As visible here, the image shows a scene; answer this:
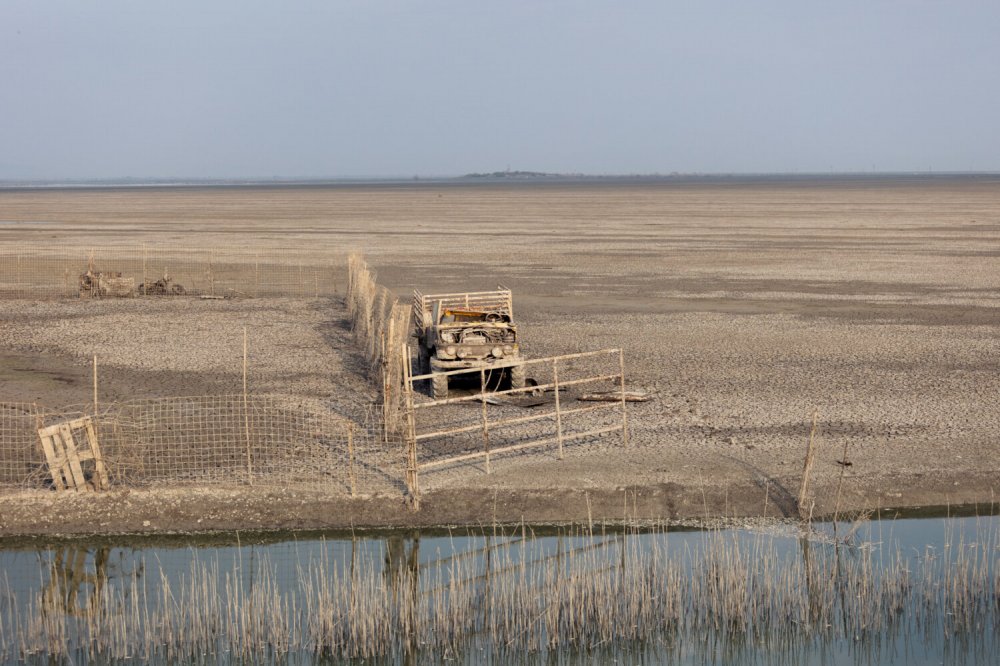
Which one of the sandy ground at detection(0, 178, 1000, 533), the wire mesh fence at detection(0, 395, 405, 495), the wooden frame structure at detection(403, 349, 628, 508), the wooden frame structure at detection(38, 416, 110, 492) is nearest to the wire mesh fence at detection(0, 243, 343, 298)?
the sandy ground at detection(0, 178, 1000, 533)

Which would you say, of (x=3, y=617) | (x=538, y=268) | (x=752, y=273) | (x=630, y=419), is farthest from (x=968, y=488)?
(x=538, y=268)

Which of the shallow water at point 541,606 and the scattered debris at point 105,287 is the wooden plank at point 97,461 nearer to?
the shallow water at point 541,606

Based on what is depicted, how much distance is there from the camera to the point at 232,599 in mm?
12828

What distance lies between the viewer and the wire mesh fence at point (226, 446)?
52.9ft

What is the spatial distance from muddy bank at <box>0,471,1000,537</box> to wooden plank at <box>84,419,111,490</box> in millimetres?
190

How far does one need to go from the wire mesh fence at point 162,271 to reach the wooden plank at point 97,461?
21442 millimetres

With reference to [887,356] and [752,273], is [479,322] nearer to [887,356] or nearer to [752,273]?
[887,356]

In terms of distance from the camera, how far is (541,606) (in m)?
12.1

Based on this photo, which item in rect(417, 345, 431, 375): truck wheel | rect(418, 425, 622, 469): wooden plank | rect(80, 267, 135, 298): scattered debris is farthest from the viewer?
rect(80, 267, 135, 298): scattered debris

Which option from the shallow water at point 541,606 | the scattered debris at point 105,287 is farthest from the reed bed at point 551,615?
the scattered debris at point 105,287

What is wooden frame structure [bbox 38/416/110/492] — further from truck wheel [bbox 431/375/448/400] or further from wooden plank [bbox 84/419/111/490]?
truck wheel [bbox 431/375/448/400]

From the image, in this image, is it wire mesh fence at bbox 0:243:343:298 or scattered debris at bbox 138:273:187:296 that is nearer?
scattered debris at bbox 138:273:187:296

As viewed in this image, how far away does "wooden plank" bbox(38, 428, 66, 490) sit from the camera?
48.6 feet

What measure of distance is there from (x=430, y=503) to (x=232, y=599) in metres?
3.36
